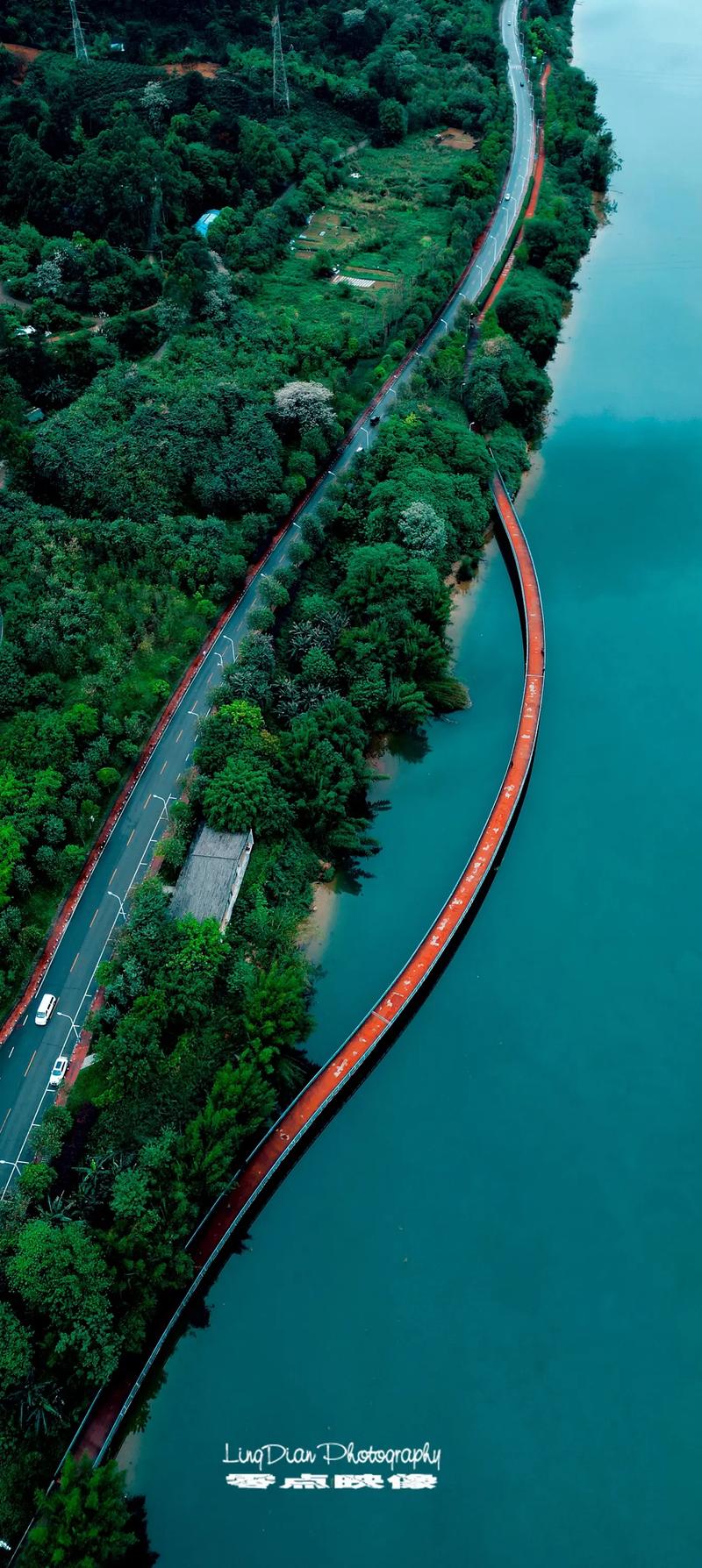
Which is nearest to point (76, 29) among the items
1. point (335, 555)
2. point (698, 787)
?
point (335, 555)

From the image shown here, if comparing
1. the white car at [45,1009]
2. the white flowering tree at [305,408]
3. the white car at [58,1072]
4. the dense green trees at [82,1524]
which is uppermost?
→ the white flowering tree at [305,408]

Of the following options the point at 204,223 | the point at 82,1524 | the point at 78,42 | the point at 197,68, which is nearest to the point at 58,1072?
the point at 82,1524

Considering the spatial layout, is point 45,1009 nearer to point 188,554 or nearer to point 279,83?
point 188,554

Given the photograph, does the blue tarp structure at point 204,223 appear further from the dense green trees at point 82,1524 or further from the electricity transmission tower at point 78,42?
the dense green trees at point 82,1524

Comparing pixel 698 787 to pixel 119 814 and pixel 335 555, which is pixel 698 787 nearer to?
pixel 335 555

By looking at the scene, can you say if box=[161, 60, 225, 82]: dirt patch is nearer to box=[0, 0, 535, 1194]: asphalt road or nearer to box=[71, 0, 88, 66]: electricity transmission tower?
box=[71, 0, 88, 66]: electricity transmission tower

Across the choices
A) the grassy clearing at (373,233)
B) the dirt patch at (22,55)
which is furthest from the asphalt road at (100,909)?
the dirt patch at (22,55)
